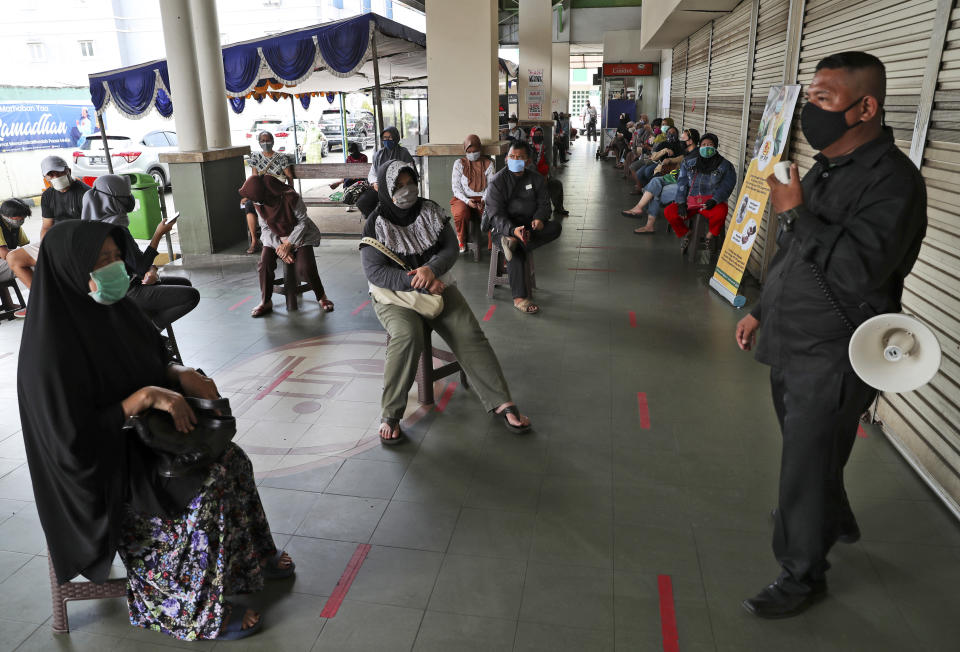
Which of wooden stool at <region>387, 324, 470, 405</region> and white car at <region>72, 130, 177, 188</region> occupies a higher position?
white car at <region>72, 130, 177, 188</region>

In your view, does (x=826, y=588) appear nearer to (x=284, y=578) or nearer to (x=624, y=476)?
(x=624, y=476)

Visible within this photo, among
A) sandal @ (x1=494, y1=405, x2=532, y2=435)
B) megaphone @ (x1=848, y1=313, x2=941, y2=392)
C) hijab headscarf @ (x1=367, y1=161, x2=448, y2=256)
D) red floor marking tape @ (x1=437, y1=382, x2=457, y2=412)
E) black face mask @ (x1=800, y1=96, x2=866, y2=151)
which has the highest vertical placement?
black face mask @ (x1=800, y1=96, x2=866, y2=151)

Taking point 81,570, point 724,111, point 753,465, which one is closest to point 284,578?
point 81,570

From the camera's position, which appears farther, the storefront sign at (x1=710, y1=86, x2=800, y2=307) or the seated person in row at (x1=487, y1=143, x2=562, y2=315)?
the seated person in row at (x1=487, y1=143, x2=562, y2=315)

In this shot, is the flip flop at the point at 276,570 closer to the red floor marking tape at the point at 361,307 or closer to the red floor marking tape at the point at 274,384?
the red floor marking tape at the point at 274,384

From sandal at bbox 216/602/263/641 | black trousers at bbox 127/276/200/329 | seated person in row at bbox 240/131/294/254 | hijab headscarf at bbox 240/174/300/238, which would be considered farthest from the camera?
seated person in row at bbox 240/131/294/254

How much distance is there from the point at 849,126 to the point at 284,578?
293 cm

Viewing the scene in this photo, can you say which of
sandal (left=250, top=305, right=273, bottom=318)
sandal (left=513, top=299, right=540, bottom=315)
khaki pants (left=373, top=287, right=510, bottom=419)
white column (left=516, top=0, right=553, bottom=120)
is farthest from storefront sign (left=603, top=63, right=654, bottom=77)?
khaki pants (left=373, top=287, right=510, bottom=419)

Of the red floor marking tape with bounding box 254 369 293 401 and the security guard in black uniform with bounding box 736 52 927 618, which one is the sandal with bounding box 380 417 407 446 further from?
the security guard in black uniform with bounding box 736 52 927 618

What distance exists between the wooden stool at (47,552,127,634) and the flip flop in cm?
56

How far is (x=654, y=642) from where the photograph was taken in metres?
2.64

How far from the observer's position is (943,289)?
3.70 meters

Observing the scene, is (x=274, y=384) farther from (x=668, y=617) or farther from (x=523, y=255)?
(x=668, y=617)

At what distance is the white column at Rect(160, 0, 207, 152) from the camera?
8.38 metres
